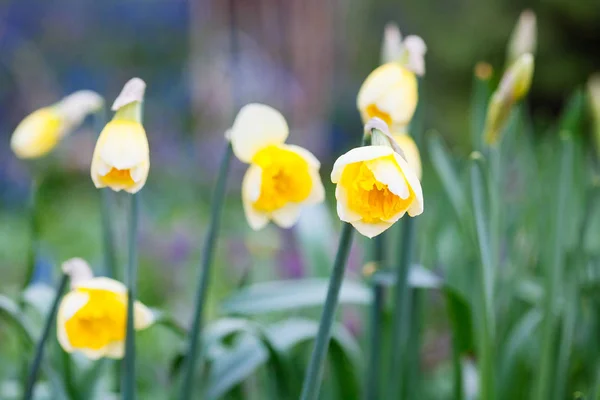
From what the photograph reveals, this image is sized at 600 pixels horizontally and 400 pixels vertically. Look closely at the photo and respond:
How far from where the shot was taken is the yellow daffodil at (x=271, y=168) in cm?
71

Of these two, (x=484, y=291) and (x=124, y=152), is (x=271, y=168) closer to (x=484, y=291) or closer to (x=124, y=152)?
(x=124, y=152)

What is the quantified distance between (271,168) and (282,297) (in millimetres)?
286

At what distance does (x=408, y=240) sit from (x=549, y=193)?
338mm

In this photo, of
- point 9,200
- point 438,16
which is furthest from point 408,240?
point 438,16

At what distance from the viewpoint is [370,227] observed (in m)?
0.57

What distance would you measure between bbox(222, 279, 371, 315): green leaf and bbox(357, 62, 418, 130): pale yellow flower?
0.33 metres

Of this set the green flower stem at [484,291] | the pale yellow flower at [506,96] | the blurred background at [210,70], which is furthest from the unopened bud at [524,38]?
the blurred background at [210,70]

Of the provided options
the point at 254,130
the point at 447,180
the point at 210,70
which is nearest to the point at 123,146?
the point at 254,130

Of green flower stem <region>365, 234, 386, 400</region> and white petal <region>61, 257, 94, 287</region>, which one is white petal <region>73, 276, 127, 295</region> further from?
green flower stem <region>365, 234, 386, 400</region>

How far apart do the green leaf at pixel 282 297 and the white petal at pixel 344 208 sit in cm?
39

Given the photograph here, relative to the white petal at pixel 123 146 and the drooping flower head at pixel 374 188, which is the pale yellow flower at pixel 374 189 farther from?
the white petal at pixel 123 146

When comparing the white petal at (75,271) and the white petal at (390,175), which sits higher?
the white petal at (390,175)

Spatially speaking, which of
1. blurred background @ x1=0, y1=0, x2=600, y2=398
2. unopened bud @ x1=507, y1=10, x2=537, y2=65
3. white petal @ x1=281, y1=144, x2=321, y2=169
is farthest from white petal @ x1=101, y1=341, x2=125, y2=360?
blurred background @ x1=0, y1=0, x2=600, y2=398

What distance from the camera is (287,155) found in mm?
719
